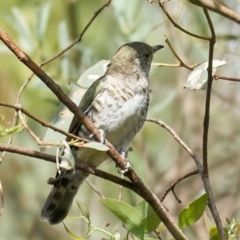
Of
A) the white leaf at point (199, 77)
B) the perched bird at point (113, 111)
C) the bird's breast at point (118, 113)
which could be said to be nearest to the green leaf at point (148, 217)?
the white leaf at point (199, 77)

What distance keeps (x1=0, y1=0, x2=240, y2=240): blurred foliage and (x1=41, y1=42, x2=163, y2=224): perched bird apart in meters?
0.36

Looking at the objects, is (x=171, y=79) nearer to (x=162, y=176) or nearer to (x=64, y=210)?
(x=162, y=176)

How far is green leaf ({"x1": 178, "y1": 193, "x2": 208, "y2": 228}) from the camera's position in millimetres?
2129

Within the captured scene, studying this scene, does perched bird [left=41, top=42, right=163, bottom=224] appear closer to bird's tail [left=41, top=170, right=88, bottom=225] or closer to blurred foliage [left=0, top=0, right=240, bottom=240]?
bird's tail [left=41, top=170, right=88, bottom=225]

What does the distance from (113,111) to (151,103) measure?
1254mm

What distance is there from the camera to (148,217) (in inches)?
85.0

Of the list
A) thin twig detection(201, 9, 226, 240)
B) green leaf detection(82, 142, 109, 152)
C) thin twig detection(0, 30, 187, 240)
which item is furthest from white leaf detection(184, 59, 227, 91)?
green leaf detection(82, 142, 109, 152)

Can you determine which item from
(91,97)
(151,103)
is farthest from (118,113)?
(151,103)

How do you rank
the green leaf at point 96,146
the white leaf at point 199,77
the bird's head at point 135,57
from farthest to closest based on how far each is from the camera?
the bird's head at point 135,57 → the white leaf at point 199,77 → the green leaf at point 96,146

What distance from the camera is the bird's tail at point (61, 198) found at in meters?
3.45

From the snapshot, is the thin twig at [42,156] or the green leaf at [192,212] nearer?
the thin twig at [42,156]

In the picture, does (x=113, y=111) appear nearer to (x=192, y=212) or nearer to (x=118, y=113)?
(x=118, y=113)

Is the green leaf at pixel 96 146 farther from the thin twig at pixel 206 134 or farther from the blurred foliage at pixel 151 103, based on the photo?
the blurred foliage at pixel 151 103

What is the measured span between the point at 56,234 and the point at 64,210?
1592 mm
